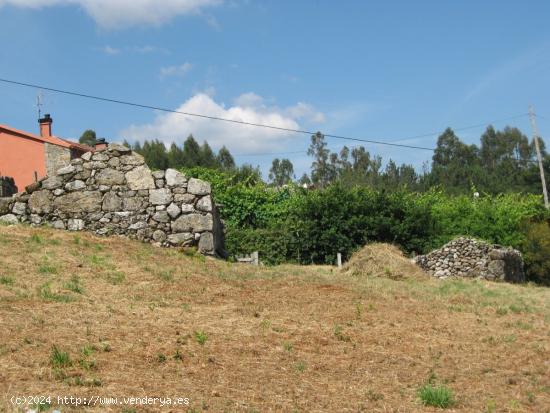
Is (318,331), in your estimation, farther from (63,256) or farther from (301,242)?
(301,242)

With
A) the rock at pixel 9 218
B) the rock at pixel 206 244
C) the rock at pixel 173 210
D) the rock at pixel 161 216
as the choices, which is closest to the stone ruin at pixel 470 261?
the rock at pixel 206 244

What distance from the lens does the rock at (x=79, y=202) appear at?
1437cm

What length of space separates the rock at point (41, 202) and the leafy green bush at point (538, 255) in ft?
59.2

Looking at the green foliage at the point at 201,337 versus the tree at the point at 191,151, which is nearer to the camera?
the green foliage at the point at 201,337

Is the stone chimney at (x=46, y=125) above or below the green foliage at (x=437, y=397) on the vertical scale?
above

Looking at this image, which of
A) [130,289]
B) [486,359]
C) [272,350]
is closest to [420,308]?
[486,359]

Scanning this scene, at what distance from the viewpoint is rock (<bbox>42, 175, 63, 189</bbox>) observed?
47.4 feet

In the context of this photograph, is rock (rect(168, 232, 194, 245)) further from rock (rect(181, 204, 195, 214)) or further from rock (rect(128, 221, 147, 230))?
rock (rect(128, 221, 147, 230))

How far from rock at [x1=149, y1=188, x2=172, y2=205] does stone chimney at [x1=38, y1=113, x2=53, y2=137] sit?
19.9 m

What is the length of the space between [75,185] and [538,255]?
17.9 meters

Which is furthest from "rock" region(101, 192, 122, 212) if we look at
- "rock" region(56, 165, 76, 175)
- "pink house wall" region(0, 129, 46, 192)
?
"pink house wall" region(0, 129, 46, 192)

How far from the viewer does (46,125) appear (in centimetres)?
3216

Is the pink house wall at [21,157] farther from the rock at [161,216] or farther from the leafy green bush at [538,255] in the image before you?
the leafy green bush at [538,255]

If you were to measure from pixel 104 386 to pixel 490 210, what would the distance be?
75.8 ft
